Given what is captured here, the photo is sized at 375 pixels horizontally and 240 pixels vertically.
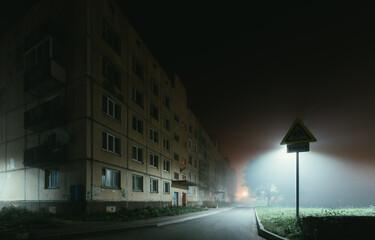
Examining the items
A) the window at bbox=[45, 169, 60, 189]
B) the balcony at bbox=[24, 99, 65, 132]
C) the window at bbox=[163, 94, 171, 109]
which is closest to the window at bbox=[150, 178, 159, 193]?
the window at bbox=[163, 94, 171, 109]

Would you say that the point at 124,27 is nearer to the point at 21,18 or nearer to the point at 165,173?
the point at 21,18

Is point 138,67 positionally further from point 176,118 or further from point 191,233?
point 191,233

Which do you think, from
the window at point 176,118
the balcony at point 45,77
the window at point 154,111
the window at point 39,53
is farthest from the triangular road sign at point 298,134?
the window at point 176,118

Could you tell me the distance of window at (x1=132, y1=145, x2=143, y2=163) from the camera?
21513mm

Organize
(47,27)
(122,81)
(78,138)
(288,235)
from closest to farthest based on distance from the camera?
(288,235) → (78,138) → (47,27) → (122,81)

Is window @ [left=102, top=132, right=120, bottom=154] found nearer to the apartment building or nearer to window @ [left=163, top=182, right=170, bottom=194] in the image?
the apartment building

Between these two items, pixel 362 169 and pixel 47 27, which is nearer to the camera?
pixel 47 27

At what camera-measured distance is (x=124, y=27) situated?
69.9 ft

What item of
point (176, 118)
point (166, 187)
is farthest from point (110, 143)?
point (176, 118)

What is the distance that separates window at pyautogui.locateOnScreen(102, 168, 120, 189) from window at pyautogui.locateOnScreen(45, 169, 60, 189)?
108 inches

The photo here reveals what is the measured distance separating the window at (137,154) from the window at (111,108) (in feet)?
11.8

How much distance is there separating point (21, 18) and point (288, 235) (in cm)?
2380

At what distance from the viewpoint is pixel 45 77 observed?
15.7 metres

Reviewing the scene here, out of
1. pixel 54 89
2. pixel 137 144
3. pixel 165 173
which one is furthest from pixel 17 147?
pixel 165 173
